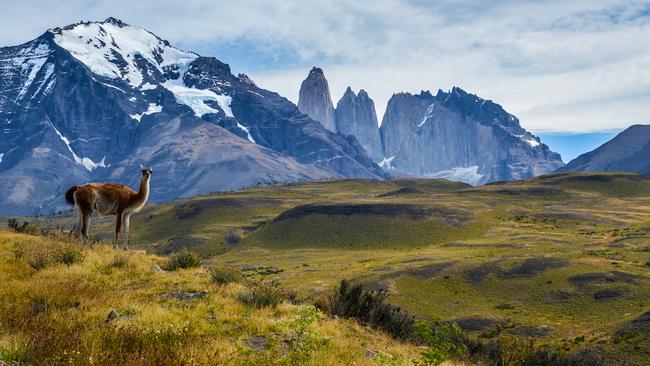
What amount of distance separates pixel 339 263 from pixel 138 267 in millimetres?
92591

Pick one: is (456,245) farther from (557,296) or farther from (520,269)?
(557,296)

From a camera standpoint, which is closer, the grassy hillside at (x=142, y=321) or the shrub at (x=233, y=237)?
the grassy hillside at (x=142, y=321)

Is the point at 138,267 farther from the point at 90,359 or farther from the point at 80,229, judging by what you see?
the point at 90,359

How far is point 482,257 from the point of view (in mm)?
95188

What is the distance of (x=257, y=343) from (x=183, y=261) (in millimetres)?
10389

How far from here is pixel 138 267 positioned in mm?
18141

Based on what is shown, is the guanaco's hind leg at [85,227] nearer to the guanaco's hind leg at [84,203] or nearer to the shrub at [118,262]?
the guanaco's hind leg at [84,203]

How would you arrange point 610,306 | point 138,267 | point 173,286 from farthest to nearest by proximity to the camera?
1. point 610,306
2. point 138,267
3. point 173,286

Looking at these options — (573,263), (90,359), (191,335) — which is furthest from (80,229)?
(573,263)

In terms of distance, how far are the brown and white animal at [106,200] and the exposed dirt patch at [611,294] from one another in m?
61.5

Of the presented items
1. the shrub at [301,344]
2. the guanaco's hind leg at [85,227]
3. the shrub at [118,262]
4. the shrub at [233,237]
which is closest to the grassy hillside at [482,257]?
the shrub at [233,237]

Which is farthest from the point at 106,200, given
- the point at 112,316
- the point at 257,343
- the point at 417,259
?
the point at 417,259

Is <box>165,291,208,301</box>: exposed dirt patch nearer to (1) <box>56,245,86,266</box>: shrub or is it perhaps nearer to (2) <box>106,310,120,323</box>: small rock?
(2) <box>106,310,120,323</box>: small rock

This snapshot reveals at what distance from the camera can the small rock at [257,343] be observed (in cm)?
1059
